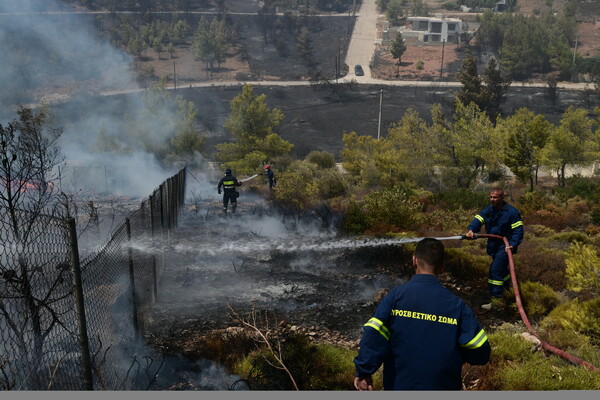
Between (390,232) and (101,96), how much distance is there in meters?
52.2

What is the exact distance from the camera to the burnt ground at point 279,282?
741 centimetres

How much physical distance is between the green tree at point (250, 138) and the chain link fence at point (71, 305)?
17538 mm

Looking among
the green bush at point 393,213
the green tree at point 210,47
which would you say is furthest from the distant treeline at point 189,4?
the green bush at point 393,213

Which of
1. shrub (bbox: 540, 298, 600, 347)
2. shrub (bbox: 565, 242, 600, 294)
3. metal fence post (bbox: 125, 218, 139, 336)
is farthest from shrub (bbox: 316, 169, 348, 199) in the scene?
shrub (bbox: 565, 242, 600, 294)

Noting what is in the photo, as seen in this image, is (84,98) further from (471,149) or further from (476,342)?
(476,342)

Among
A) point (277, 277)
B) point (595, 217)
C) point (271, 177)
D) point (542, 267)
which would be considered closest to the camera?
point (542, 267)

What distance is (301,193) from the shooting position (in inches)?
733

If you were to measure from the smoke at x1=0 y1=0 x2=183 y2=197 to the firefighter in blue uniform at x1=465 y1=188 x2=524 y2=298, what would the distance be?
17198mm

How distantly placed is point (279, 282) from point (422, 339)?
6346mm

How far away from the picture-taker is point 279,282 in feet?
30.8

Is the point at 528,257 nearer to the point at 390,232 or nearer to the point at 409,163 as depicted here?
the point at 390,232

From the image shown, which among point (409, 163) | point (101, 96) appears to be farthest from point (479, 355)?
point (101, 96)

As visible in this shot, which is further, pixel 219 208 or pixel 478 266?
pixel 219 208

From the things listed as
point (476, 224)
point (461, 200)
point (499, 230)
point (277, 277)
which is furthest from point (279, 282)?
point (461, 200)
